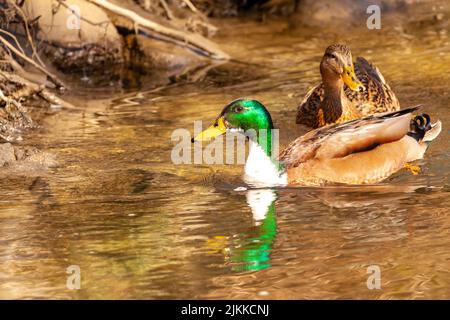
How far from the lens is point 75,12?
14.8 metres

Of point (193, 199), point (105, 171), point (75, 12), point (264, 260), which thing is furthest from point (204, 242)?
point (75, 12)

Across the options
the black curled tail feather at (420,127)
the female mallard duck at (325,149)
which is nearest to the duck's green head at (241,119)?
the female mallard duck at (325,149)

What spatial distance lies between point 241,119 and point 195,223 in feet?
4.97

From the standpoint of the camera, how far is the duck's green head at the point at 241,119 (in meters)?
9.70

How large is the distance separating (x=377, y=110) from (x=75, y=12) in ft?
16.1

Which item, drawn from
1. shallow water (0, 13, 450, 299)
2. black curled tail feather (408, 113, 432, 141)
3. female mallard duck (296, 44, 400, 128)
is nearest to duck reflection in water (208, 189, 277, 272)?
shallow water (0, 13, 450, 299)

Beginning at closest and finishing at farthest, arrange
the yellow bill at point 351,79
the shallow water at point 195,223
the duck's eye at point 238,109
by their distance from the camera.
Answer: the shallow water at point 195,223 → the duck's eye at point 238,109 → the yellow bill at point 351,79

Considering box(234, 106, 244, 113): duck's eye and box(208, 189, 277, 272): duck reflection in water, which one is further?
box(234, 106, 244, 113): duck's eye

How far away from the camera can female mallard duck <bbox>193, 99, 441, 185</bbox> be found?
9.50 m

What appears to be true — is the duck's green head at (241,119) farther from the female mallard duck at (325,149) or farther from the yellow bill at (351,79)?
the yellow bill at (351,79)

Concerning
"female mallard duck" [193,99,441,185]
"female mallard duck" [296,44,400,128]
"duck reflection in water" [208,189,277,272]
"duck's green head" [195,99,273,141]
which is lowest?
"duck reflection in water" [208,189,277,272]

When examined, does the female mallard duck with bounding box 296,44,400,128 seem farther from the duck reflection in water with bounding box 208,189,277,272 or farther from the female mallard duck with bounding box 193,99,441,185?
the duck reflection in water with bounding box 208,189,277,272

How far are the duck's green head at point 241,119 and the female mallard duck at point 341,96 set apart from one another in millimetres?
1573

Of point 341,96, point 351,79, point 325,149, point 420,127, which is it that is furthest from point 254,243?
point 341,96
